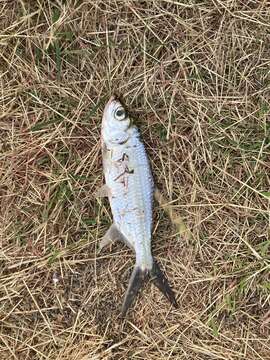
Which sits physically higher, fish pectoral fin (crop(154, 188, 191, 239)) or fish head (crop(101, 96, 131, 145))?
fish head (crop(101, 96, 131, 145))

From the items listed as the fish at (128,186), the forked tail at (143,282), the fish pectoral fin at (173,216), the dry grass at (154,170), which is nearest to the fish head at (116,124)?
the fish at (128,186)

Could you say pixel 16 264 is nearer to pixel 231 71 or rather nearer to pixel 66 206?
pixel 66 206

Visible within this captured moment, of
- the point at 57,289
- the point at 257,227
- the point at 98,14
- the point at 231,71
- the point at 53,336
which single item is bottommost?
the point at 53,336

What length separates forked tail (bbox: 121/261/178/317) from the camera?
257 cm

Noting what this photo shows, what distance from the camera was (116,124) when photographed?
2.44m

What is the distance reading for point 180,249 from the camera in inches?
105

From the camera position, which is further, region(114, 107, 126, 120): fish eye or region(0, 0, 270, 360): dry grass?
region(0, 0, 270, 360): dry grass

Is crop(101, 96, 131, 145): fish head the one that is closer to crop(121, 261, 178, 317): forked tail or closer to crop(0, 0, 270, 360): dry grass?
crop(0, 0, 270, 360): dry grass

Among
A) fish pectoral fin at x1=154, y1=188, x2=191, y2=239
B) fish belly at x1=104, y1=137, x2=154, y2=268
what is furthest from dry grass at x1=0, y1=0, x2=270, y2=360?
fish belly at x1=104, y1=137, x2=154, y2=268

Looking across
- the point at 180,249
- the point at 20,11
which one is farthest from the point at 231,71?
the point at 20,11

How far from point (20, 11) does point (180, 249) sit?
4.98 feet

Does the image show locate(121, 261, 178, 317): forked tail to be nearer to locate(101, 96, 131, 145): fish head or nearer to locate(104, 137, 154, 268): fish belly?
locate(104, 137, 154, 268): fish belly

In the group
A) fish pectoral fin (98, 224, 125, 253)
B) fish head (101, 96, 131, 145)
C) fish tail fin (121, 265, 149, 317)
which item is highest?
fish head (101, 96, 131, 145)

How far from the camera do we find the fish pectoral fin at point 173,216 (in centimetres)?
262
